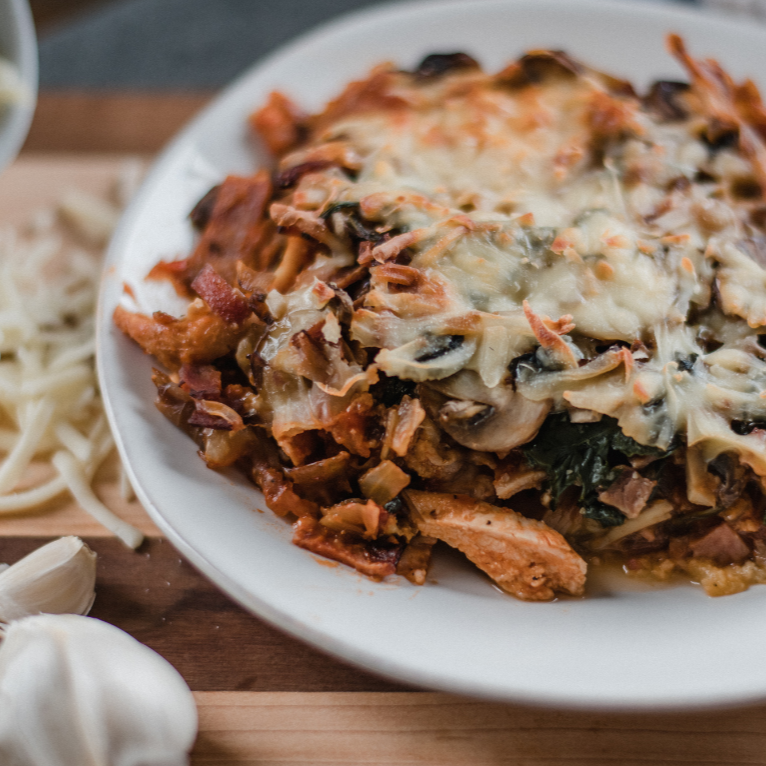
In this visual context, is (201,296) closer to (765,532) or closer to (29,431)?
(29,431)

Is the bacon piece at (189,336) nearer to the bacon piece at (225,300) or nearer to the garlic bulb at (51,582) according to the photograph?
the bacon piece at (225,300)

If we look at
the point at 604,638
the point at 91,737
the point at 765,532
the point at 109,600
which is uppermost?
the point at 765,532

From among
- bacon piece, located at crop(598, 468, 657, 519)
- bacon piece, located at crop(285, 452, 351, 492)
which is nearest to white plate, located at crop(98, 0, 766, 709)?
bacon piece, located at crop(285, 452, 351, 492)

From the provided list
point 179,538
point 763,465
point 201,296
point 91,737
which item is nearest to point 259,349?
point 201,296

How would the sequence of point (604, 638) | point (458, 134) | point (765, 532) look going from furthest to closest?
point (458, 134) < point (765, 532) < point (604, 638)

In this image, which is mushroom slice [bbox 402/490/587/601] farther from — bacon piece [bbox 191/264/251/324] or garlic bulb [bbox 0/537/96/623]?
garlic bulb [bbox 0/537/96/623]

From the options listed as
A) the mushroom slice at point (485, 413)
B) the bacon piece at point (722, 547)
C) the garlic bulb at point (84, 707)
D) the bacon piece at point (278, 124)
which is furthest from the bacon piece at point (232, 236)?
the bacon piece at point (722, 547)
